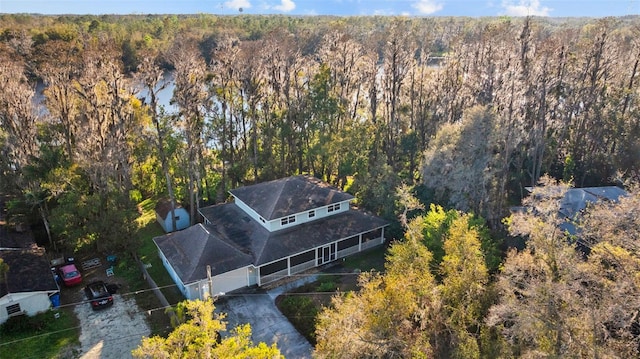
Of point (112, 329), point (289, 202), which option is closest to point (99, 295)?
point (112, 329)

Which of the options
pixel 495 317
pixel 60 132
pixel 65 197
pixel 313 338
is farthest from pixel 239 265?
pixel 60 132

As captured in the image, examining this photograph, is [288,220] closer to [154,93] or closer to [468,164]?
[468,164]

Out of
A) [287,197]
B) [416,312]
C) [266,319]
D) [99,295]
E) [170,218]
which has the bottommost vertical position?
[266,319]

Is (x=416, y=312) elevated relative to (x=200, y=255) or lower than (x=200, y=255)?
elevated

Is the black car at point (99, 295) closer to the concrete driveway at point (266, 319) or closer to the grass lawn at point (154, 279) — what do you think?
the grass lawn at point (154, 279)

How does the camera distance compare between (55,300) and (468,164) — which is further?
(468,164)

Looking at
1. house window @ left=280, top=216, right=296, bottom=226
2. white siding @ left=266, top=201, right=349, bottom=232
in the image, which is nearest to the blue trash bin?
white siding @ left=266, top=201, right=349, bottom=232

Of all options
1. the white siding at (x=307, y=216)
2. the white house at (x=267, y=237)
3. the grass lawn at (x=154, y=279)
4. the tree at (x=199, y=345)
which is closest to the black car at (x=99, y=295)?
the grass lawn at (x=154, y=279)
